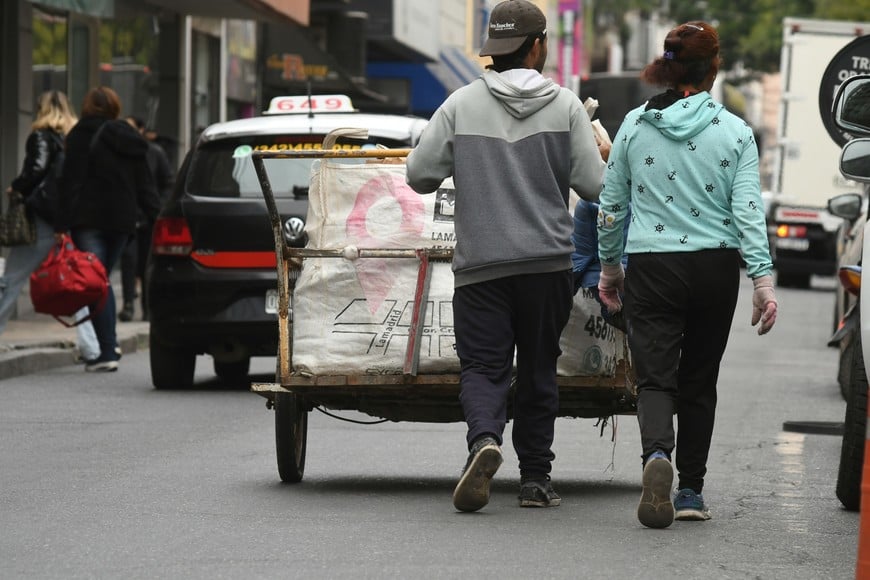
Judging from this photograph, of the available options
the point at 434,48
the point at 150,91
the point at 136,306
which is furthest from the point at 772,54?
the point at 136,306

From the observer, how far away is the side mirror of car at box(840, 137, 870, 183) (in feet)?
20.8

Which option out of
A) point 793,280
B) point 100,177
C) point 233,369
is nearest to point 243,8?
point 793,280

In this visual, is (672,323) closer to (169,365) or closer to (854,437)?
(854,437)

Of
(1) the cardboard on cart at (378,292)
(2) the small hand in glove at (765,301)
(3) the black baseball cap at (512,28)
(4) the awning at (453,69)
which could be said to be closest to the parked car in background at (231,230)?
(1) the cardboard on cart at (378,292)

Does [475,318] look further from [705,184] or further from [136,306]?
[136,306]

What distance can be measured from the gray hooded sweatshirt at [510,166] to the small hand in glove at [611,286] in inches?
6.3

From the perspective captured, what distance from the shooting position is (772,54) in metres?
62.3

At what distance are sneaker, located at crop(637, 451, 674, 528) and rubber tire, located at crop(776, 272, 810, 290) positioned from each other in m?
24.7

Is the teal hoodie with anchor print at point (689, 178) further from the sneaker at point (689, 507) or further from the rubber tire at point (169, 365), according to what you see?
the rubber tire at point (169, 365)

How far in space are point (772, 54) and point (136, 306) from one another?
147 feet

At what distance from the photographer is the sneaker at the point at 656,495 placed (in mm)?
6625

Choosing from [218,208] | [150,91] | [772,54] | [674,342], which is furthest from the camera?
[772,54]

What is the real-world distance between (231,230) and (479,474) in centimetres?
529

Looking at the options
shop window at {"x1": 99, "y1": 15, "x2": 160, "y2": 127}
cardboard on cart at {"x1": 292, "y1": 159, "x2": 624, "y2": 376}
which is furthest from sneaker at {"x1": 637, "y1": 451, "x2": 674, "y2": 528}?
shop window at {"x1": 99, "y1": 15, "x2": 160, "y2": 127}
